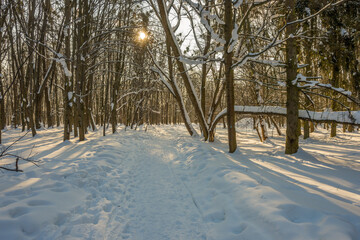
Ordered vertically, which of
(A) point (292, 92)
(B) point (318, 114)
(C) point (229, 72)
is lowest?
(B) point (318, 114)

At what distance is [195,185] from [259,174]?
1.62 meters

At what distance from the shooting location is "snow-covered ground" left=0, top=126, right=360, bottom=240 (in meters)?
2.47

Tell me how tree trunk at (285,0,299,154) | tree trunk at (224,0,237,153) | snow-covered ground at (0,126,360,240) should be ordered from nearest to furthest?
snow-covered ground at (0,126,360,240)
tree trunk at (285,0,299,154)
tree trunk at (224,0,237,153)

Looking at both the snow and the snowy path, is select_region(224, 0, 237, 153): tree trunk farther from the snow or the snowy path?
the snowy path

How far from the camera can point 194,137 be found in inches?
464

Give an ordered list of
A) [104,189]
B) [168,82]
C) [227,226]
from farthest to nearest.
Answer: [168,82] → [104,189] → [227,226]

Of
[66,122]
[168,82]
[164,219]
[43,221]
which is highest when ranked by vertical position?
[168,82]

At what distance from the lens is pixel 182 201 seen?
3672 millimetres

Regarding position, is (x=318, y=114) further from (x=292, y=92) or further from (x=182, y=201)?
(x=182, y=201)

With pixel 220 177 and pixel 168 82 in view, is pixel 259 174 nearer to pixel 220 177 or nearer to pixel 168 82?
pixel 220 177

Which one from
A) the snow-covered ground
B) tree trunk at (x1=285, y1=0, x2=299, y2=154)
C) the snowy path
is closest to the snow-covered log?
tree trunk at (x1=285, y1=0, x2=299, y2=154)

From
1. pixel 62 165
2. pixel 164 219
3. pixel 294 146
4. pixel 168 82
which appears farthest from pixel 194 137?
pixel 164 219

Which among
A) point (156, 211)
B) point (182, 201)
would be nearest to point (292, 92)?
point (182, 201)

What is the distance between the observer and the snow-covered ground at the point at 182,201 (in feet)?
8.11
